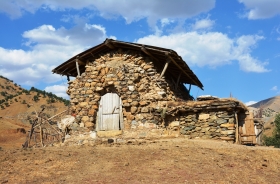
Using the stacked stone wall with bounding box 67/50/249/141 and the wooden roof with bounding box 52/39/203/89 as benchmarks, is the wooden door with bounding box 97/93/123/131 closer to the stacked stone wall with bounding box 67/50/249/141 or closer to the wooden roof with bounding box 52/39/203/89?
the stacked stone wall with bounding box 67/50/249/141

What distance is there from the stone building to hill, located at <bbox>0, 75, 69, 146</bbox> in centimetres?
1874

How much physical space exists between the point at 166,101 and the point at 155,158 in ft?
16.5

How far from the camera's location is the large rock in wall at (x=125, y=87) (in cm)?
1331

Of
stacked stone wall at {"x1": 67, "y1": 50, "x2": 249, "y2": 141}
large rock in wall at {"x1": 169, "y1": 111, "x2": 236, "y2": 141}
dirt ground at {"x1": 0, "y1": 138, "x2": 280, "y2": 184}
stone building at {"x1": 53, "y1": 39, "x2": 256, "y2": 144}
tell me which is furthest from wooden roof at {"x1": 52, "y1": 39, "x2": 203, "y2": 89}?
dirt ground at {"x1": 0, "y1": 138, "x2": 280, "y2": 184}

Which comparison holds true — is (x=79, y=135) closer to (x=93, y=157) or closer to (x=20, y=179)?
(x=93, y=157)

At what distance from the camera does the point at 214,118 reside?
488 inches

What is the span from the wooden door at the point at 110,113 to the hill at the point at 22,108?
1892cm

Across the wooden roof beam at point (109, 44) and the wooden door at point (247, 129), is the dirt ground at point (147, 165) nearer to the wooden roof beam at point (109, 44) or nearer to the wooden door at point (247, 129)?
the wooden door at point (247, 129)

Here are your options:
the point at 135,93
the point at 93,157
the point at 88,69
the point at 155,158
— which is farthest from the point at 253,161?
the point at 88,69

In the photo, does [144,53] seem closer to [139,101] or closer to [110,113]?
[139,101]

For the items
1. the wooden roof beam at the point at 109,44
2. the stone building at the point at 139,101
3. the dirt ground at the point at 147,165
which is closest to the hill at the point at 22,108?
the stone building at the point at 139,101

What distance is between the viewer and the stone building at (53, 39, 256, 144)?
12.4 m

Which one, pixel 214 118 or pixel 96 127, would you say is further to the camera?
pixel 96 127

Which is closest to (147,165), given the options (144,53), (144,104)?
(144,104)
